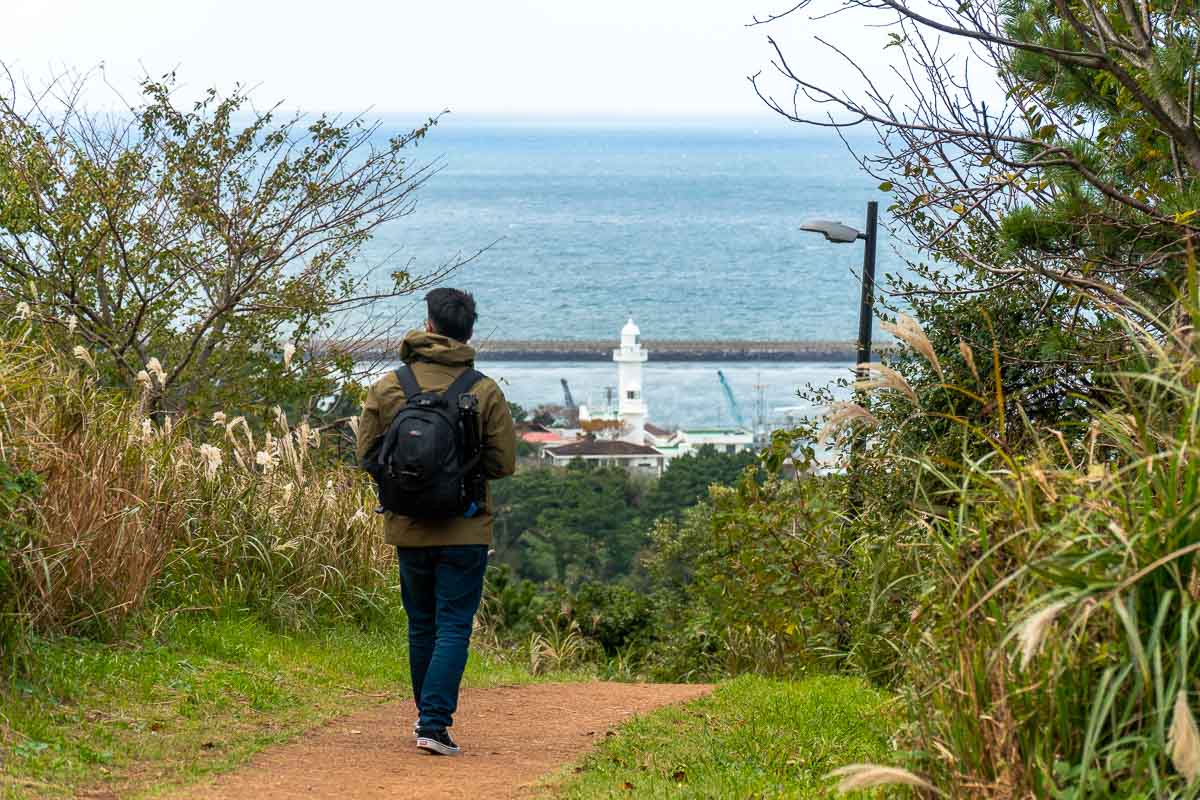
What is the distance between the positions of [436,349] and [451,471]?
1.80 ft

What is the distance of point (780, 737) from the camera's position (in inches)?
257

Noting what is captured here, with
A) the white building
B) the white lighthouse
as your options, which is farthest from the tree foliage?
the white lighthouse

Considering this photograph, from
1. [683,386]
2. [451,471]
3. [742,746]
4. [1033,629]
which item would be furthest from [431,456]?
[683,386]

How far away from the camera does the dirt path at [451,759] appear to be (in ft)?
17.8

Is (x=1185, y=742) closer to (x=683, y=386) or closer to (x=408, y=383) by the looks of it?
(x=408, y=383)

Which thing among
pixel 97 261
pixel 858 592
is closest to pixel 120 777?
pixel 858 592

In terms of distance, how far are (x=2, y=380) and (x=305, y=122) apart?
930 centimetres

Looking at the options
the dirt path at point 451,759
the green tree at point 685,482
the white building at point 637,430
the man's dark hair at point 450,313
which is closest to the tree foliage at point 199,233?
the dirt path at point 451,759

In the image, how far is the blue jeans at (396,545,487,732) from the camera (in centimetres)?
600

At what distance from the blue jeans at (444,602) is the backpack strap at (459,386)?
610 mm

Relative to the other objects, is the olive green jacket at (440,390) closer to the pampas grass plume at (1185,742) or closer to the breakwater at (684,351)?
the pampas grass plume at (1185,742)

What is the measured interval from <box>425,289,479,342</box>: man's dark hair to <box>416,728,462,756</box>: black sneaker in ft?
5.58

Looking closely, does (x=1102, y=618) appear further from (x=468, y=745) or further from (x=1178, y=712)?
(x=468, y=745)

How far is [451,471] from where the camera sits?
5.80 meters
